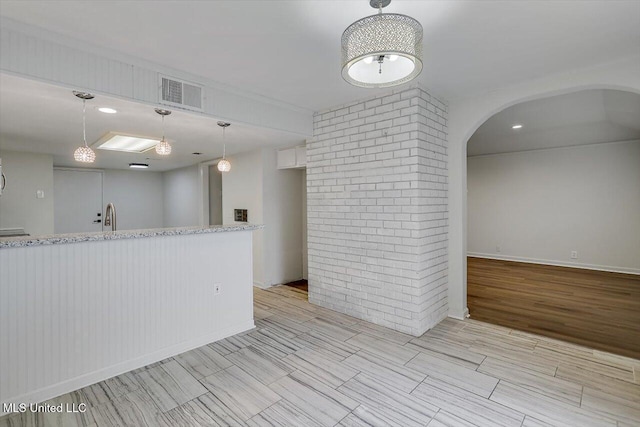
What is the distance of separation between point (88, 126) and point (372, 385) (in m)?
3.99

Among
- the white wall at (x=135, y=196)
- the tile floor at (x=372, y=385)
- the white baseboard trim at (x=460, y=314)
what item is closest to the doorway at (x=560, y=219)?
the white baseboard trim at (x=460, y=314)

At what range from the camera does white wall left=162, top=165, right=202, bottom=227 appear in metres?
7.25

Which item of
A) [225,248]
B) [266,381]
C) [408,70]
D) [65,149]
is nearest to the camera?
[408,70]

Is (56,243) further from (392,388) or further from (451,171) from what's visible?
(451,171)

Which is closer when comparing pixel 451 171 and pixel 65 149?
pixel 451 171

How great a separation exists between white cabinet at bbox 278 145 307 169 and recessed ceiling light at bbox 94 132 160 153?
1.81 meters

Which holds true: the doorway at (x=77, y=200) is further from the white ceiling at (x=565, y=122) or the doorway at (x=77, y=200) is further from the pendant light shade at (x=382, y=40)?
the white ceiling at (x=565, y=122)

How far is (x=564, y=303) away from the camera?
4121mm

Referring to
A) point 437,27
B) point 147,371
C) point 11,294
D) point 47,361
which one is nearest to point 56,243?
point 11,294

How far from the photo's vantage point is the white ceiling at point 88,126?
8.29ft

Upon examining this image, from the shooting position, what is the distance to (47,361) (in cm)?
220

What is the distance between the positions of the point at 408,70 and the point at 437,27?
584mm

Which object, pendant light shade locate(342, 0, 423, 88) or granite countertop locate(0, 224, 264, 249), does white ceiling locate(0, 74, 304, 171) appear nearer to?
granite countertop locate(0, 224, 264, 249)

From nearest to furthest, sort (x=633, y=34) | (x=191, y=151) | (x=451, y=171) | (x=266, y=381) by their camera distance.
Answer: (x=633, y=34), (x=266, y=381), (x=451, y=171), (x=191, y=151)
